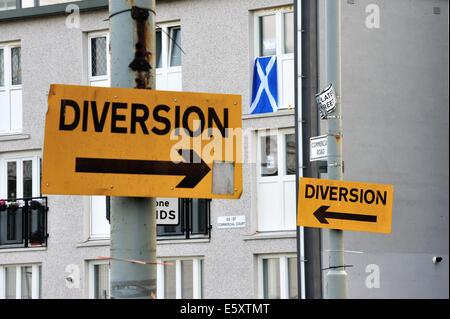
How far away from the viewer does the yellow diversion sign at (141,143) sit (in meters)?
5.81

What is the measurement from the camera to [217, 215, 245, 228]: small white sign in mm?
24328

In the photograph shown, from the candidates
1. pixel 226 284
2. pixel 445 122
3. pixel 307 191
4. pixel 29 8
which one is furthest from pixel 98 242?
pixel 307 191

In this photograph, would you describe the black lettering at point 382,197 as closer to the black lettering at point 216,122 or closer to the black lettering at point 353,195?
the black lettering at point 353,195

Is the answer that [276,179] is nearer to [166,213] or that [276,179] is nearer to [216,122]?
[166,213]

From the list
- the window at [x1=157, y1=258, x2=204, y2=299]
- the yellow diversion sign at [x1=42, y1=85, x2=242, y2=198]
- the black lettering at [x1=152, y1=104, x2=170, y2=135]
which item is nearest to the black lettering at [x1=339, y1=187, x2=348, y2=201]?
the yellow diversion sign at [x1=42, y1=85, x2=242, y2=198]

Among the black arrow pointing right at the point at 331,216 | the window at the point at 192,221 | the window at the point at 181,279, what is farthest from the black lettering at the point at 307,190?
the window at the point at 181,279

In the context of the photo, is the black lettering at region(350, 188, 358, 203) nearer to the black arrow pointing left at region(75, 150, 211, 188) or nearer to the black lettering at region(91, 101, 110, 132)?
the black arrow pointing left at region(75, 150, 211, 188)

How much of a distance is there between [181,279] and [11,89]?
640cm

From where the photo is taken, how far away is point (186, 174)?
5.94 meters

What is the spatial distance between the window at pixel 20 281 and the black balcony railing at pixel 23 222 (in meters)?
0.55

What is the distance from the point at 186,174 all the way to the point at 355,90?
18166 millimetres

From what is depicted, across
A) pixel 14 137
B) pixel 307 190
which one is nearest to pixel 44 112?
pixel 14 137

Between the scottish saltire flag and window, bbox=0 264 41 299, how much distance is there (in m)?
6.70
